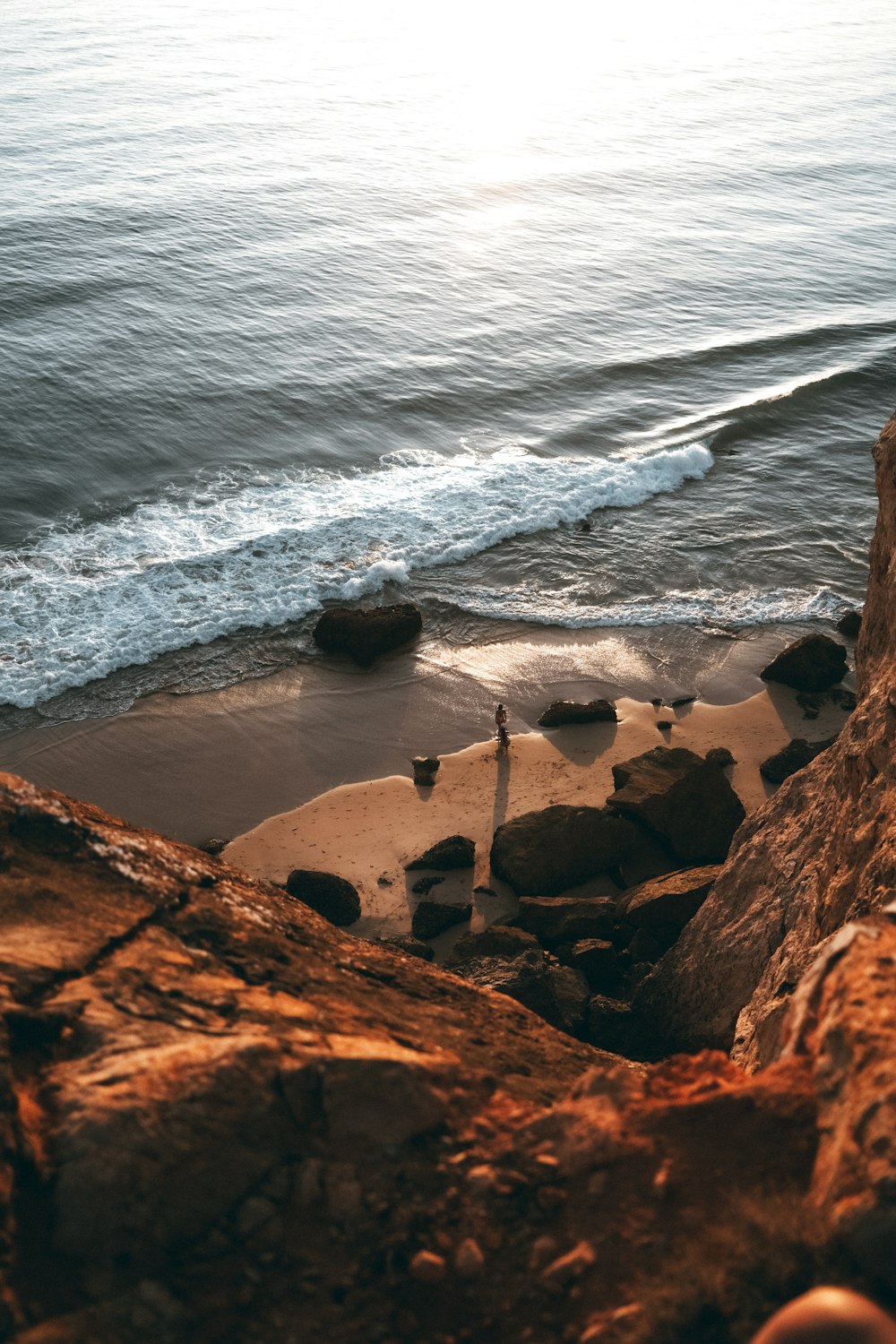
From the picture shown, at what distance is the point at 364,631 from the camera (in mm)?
18766

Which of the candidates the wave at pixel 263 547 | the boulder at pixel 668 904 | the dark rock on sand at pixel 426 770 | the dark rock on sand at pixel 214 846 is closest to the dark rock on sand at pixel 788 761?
the boulder at pixel 668 904

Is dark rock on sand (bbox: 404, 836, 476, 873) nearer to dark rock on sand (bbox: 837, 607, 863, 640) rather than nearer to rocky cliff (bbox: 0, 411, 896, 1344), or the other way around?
rocky cliff (bbox: 0, 411, 896, 1344)

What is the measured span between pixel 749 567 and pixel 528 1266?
65.4 ft

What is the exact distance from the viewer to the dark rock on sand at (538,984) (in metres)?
10.5

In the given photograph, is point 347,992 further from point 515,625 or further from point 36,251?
point 36,251

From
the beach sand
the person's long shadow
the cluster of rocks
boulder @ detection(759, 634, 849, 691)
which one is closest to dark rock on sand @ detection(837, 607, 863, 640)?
boulder @ detection(759, 634, 849, 691)

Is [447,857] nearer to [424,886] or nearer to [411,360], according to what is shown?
[424,886]

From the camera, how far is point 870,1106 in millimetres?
4410

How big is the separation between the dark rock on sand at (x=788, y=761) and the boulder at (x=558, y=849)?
2.65 meters

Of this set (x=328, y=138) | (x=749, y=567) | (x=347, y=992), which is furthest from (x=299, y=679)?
(x=328, y=138)

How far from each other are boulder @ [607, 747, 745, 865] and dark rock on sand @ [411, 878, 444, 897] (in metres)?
2.52

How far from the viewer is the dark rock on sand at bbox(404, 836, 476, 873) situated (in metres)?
13.7

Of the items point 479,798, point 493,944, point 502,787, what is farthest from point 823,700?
point 493,944

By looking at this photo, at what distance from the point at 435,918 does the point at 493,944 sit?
106 cm
